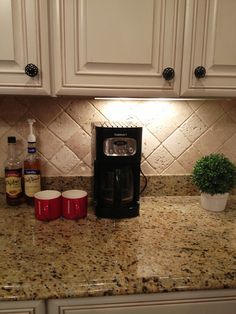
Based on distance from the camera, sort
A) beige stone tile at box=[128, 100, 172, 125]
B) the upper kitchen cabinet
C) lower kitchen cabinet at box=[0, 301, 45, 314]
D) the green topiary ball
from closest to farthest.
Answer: lower kitchen cabinet at box=[0, 301, 45, 314] → the upper kitchen cabinet → the green topiary ball → beige stone tile at box=[128, 100, 172, 125]

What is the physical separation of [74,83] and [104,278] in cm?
57

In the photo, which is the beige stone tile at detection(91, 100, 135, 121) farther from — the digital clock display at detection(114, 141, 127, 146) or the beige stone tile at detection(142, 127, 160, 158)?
the digital clock display at detection(114, 141, 127, 146)

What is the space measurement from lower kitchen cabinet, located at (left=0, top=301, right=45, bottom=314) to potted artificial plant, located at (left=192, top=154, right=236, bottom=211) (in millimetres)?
727

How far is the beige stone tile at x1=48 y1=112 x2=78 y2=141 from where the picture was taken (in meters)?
1.19

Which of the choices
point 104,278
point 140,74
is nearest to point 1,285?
point 104,278

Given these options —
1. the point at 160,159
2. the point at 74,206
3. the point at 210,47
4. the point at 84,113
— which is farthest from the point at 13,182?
the point at 210,47

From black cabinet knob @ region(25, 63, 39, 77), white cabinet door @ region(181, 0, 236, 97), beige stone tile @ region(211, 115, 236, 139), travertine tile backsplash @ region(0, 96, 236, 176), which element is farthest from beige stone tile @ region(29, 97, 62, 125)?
beige stone tile @ region(211, 115, 236, 139)

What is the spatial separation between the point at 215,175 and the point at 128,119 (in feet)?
1.40

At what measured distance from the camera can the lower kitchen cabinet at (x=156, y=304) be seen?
2.35 feet

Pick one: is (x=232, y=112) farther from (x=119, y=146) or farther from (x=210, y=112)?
(x=119, y=146)

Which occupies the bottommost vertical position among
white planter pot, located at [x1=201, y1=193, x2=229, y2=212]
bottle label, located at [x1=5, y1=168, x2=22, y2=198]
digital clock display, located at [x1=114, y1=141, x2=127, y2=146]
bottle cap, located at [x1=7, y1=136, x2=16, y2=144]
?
white planter pot, located at [x1=201, y1=193, x2=229, y2=212]

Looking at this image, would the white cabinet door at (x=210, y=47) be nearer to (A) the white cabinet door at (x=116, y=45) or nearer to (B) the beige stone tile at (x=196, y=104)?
(A) the white cabinet door at (x=116, y=45)

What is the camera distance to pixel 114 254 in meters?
0.82

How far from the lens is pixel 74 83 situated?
88cm
